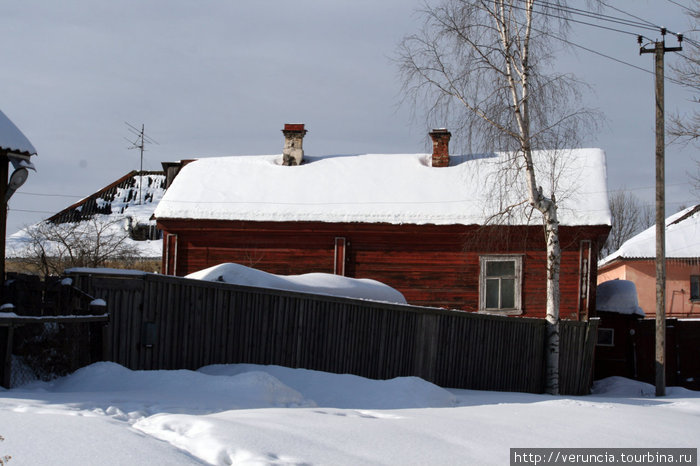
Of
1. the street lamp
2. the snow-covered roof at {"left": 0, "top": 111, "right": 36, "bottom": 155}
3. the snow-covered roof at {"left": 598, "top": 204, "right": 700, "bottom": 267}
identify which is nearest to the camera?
the snow-covered roof at {"left": 0, "top": 111, "right": 36, "bottom": 155}

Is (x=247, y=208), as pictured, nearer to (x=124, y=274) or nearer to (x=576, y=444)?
(x=124, y=274)

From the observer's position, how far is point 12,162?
10180 millimetres

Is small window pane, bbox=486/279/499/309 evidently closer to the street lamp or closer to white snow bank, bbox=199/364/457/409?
white snow bank, bbox=199/364/457/409

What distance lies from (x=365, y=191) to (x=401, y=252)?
233 cm

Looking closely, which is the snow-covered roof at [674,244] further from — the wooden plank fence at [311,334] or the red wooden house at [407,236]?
the wooden plank fence at [311,334]

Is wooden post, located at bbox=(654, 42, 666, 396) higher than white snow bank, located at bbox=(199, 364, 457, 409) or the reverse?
higher

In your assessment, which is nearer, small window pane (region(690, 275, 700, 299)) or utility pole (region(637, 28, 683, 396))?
utility pole (region(637, 28, 683, 396))

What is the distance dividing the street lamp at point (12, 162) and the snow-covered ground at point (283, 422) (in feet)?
10.1

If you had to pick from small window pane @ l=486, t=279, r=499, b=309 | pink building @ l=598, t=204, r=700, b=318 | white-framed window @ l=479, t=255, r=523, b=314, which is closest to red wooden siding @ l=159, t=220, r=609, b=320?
white-framed window @ l=479, t=255, r=523, b=314

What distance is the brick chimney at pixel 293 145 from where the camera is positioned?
24.2 meters

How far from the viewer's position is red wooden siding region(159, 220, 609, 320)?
66.7 feet

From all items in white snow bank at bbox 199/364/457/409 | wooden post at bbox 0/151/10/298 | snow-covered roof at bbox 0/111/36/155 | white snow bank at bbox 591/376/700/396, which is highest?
snow-covered roof at bbox 0/111/36/155

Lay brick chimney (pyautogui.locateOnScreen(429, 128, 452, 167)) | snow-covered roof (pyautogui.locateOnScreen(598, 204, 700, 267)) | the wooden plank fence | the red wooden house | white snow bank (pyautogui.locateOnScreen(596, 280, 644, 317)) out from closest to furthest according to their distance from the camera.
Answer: the wooden plank fence < the red wooden house < white snow bank (pyautogui.locateOnScreen(596, 280, 644, 317)) < brick chimney (pyautogui.locateOnScreen(429, 128, 452, 167)) < snow-covered roof (pyautogui.locateOnScreen(598, 204, 700, 267))

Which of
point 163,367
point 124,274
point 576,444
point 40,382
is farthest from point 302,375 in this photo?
point 576,444
